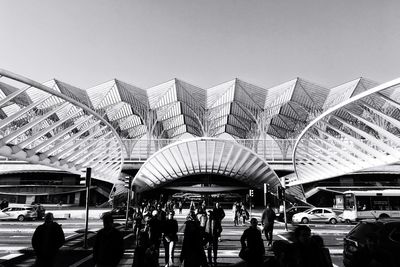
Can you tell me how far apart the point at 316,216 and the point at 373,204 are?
4694mm

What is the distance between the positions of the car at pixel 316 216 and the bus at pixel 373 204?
153 centimetres

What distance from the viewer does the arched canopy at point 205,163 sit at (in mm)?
37094

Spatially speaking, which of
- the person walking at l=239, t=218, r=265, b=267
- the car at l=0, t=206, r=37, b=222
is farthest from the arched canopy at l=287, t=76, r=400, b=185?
the car at l=0, t=206, r=37, b=222

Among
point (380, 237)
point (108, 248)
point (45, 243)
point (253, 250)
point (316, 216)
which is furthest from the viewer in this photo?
point (316, 216)

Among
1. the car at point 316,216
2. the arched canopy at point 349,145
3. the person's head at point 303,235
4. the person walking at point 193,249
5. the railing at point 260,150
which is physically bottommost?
the car at point 316,216

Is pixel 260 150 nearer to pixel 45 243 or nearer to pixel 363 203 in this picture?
pixel 363 203

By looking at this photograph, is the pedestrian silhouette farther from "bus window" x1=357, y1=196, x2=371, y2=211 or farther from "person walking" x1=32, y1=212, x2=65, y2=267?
"bus window" x1=357, y1=196, x2=371, y2=211

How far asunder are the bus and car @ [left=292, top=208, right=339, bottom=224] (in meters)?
1.53

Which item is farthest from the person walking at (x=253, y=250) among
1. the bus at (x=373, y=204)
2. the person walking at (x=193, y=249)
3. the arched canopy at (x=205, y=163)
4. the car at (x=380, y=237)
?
the arched canopy at (x=205, y=163)

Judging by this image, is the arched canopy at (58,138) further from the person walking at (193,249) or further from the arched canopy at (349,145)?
the arched canopy at (349,145)

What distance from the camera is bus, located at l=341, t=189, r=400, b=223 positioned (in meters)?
27.1

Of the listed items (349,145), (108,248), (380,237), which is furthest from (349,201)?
(108,248)

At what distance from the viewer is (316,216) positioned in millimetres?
27438

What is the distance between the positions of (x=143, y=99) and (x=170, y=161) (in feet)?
69.6
